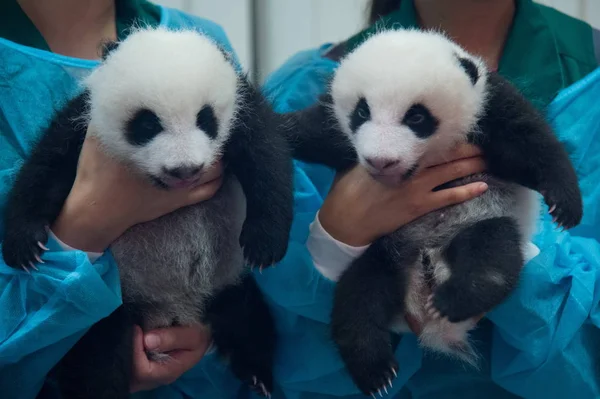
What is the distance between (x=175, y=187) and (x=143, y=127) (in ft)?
0.41

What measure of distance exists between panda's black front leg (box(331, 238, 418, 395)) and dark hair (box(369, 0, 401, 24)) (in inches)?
28.4

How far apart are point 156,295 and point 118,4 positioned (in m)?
0.78

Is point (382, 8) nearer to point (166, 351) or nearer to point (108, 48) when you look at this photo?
point (108, 48)

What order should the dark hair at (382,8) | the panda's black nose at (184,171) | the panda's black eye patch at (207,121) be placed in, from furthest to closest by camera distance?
the dark hair at (382,8) → the panda's black eye patch at (207,121) → the panda's black nose at (184,171)

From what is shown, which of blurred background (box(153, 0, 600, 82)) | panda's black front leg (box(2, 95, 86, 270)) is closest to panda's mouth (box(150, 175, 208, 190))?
panda's black front leg (box(2, 95, 86, 270))

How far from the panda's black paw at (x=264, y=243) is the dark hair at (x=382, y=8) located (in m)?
0.78

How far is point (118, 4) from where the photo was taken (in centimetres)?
175

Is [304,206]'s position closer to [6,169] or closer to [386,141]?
[386,141]

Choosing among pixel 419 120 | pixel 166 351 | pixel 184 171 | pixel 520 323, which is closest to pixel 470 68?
pixel 419 120

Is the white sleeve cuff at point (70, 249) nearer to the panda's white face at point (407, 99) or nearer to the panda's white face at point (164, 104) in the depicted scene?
the panda's white face at point (164, 104)

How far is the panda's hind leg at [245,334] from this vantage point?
146cm

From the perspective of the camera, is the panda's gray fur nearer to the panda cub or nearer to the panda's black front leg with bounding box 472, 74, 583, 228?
the panda cub

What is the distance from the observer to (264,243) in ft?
4.26

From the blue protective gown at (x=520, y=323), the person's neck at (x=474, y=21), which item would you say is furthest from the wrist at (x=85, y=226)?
the person's neck at (x=474, y=21)
